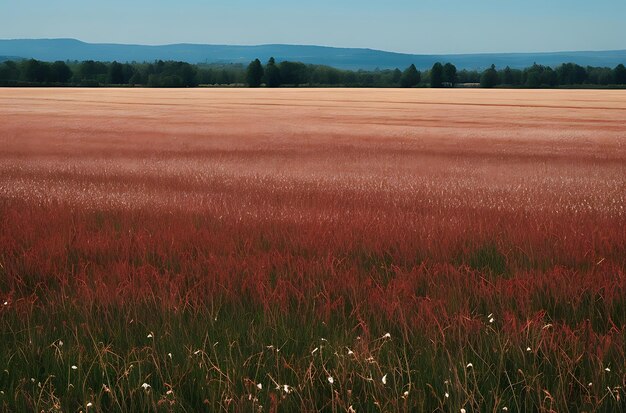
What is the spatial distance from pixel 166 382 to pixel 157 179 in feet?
30.7

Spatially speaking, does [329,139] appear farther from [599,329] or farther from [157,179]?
[599,329]

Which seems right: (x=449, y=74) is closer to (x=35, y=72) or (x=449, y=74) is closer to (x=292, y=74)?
(x=292, y=74)

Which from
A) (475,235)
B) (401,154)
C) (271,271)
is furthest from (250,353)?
(401,154)

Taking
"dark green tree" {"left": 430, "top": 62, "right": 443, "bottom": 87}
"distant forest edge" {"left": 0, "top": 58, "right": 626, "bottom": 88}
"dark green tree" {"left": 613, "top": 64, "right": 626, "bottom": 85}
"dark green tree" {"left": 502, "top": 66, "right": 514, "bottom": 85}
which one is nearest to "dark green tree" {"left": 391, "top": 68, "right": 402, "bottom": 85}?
"distant forest edge" {"left": 0, "top": 58, "right": 626, "bottom": 88}

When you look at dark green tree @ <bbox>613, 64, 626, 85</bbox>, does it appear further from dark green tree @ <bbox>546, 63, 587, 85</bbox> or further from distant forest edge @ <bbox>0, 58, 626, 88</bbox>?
dark green tree @ <bbox>546, 63, 587, 85</bbox>

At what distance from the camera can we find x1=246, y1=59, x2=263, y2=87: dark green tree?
109 metres

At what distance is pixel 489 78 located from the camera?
354 ft

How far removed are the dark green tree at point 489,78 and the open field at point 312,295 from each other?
3862 inches

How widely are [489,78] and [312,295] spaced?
107161 mm

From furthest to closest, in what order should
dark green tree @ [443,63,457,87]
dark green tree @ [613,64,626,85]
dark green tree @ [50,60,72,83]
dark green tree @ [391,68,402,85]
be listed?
dark green tree @ [391,68,402,85] < dark green tree @ [443,63,457,87] < dark green tree @ [50,60,72,83] < dark green tree @ [613,64,626,85]

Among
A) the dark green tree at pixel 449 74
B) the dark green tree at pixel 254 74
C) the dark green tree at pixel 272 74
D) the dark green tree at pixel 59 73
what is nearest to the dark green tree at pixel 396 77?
the dark green tree at pixel 449 74

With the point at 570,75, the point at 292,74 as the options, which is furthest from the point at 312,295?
the point at 570,75

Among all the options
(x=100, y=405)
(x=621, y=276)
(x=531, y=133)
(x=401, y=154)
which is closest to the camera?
(x=100, y=405)

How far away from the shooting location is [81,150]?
19.1 meters
